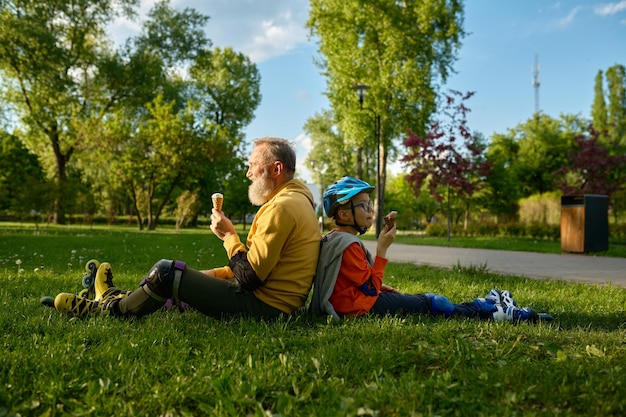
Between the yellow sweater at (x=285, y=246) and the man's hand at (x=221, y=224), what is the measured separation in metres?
0.10

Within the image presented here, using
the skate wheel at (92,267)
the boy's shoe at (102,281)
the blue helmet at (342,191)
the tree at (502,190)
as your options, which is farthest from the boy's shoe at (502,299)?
the tree at (502,190)

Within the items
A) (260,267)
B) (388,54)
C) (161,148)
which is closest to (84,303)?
(260,267)

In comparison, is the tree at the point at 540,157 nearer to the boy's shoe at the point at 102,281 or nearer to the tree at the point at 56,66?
the tree at the point at 56,66

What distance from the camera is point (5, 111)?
3238 centimetres

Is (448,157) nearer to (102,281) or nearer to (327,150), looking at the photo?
(102,281)

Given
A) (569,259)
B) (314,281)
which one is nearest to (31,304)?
(314,281)

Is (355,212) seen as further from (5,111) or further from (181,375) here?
(5,111)

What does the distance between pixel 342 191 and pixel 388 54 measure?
24.5 meters

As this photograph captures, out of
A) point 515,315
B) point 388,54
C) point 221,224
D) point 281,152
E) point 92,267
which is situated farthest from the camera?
point 388,54

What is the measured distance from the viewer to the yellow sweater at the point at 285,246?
11.4 ft

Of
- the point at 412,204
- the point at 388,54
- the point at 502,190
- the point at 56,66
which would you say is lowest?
the point at 412,204

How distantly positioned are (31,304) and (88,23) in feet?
93.9

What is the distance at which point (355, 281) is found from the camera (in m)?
3.88

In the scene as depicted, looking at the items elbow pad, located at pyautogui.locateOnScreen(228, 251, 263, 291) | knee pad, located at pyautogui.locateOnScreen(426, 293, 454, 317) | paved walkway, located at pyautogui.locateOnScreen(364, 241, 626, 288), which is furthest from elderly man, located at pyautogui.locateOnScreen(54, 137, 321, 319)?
paved walkway, located at pyautogui.locateOnScreen(364, 241, 626, 288)
